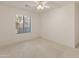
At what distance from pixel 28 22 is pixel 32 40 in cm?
60

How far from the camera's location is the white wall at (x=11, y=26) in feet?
7.26

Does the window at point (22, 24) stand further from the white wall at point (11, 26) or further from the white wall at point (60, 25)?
the white wall at point (60, 25)

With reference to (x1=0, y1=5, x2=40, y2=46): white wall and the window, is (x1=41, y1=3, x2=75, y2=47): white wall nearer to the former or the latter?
(x1=0, y1=5, x2=40, y2=46): white wall

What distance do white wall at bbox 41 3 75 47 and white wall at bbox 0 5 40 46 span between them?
211mm

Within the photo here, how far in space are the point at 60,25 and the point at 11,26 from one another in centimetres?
149

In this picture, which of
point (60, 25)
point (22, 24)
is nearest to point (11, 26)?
point (22, 24)

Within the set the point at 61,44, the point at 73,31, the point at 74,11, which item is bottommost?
the point at 61,44

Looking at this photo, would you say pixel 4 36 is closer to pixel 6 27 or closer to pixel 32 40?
pixel 6 27

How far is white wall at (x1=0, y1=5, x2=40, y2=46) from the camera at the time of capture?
7.26 feet

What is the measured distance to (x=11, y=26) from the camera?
223 centimetres

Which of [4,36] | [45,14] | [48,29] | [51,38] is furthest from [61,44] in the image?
[4,36]

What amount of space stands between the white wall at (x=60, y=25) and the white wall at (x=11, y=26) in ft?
0.69

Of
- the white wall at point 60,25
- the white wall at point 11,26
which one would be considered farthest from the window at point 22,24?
the white wall at point 60,25

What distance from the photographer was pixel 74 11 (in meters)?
2.90
